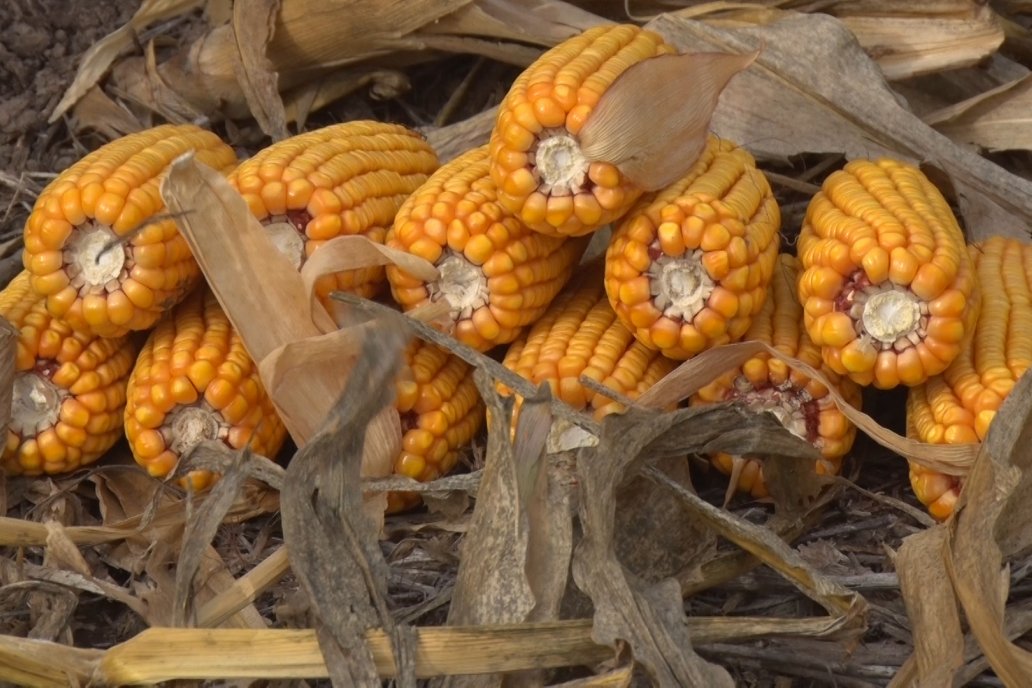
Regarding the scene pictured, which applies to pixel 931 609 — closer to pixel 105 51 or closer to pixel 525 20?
pixel 525 20

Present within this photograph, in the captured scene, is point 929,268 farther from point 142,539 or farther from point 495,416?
point 142,539

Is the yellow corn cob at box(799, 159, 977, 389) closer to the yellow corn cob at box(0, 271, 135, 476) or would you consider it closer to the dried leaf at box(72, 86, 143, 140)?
the yellow corn cob at box(0, 271, 135, 476)

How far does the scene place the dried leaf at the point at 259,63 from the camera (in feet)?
9.95

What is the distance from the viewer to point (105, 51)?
10.8 feet

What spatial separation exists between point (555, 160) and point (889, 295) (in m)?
0.61

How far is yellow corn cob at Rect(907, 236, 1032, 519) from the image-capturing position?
210 centimetres

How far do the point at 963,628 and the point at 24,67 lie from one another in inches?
111

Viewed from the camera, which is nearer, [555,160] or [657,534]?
[657,534]

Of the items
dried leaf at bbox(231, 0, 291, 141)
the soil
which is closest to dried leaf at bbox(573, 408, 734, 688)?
dried leaf at bbox(231, 0, 291, 141)

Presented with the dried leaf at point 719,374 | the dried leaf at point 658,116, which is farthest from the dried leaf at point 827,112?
the dried leaf at point 719,374

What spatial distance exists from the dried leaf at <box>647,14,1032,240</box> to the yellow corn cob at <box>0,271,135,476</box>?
141cm

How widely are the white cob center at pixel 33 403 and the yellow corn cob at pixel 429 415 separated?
0.71 metres

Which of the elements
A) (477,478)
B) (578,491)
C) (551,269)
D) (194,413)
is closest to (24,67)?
→ (194,413)

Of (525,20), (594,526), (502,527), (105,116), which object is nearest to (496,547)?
(502,527)
